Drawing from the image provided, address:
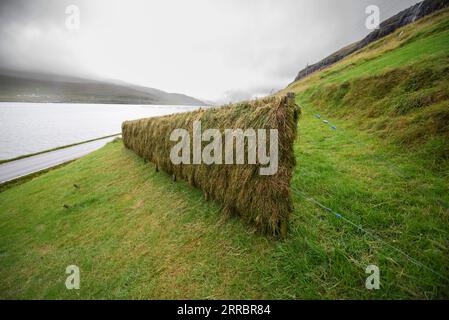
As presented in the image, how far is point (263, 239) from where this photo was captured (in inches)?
127

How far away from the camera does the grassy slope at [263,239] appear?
2557 mm

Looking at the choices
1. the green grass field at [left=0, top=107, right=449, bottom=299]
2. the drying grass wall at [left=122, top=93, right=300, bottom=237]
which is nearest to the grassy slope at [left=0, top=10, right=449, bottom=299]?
the green grass field at [left=0, top=107, right=449, bottom=299]

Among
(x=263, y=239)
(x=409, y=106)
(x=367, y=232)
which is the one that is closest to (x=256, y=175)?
(x=263, y=239)

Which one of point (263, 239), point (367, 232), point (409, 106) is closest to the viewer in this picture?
point (367, 232)

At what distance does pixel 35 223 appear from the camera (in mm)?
6246

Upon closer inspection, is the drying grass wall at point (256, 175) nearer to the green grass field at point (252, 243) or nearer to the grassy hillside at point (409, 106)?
the green grass field at point (252, 243)

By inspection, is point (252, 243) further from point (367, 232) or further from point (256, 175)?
point (367, 232)

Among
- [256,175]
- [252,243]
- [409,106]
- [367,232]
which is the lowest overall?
[252,243]

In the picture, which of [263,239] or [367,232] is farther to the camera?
[263,239]

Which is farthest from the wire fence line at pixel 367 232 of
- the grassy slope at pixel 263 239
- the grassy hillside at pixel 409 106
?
the grassy hillside at pixel 409 106

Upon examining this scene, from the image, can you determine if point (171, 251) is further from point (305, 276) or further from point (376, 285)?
point (376, 285)

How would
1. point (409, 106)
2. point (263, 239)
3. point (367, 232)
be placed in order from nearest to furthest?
point (367, 232) < point (263, 239) < point (409, 106)

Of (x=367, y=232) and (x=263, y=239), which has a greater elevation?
(x=367, y=232)
